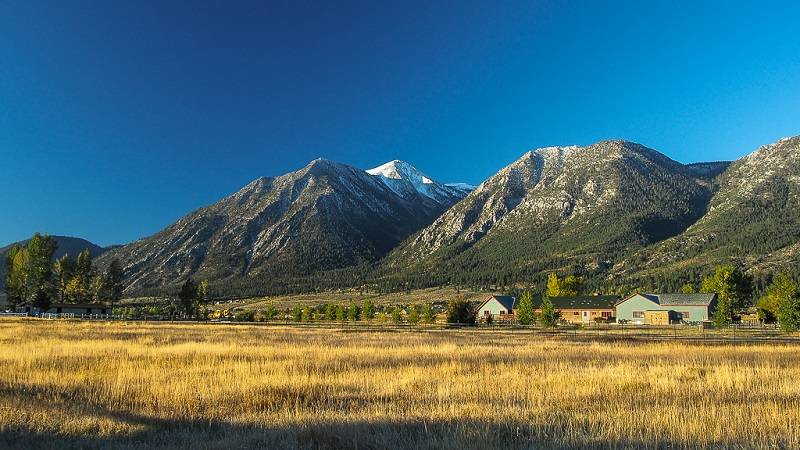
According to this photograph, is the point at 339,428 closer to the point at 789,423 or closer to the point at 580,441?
the point at 580,441

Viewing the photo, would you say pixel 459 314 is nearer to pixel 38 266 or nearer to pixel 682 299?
pixel 682 299

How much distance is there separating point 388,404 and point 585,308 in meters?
128

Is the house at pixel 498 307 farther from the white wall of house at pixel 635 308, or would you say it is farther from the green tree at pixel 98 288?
the green tree at pixel 98 288

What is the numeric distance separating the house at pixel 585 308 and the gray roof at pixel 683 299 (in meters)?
9.21

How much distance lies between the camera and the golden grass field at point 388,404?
9.27 m

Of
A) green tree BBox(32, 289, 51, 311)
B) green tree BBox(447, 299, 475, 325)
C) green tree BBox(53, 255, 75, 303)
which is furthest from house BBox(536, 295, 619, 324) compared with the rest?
green tree BBox(32, 289, 51, 311)

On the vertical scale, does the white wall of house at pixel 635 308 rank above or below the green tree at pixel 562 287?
below

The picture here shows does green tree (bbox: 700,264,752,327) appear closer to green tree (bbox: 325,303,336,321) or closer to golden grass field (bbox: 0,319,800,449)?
green tree (bbox: 325,303,336,321)

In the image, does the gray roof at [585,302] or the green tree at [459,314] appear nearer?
the green tree at [459,314]

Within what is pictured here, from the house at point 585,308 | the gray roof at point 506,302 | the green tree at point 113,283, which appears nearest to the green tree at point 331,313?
the house at point 585,308

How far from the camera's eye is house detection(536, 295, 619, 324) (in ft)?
427

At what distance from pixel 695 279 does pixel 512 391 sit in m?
194

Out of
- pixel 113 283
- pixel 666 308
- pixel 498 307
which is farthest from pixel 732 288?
pixel 113 283

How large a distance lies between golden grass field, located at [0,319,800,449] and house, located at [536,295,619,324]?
111 meters
